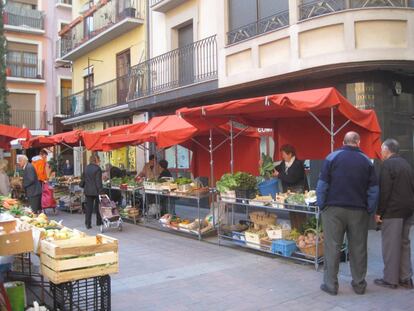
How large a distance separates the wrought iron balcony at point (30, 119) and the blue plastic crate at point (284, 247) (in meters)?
27.0

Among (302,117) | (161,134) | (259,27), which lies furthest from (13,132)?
(302,117)

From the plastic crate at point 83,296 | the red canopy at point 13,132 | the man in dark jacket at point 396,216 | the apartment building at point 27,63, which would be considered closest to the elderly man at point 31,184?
the red canopy at point 13,132

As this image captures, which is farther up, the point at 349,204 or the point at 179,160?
the point at 179,160

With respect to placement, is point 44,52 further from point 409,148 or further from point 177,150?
point 409,148

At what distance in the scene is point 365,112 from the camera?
722 centimetres

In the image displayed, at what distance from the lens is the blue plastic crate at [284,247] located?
290 inches

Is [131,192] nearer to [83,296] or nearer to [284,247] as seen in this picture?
[284,247]

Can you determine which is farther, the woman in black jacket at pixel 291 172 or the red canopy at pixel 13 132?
the red canopy at pixel 13 132

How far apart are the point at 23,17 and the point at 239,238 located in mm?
28874

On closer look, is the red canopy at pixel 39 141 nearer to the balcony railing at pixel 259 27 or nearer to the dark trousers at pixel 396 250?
the balcony railing at pixel 259 27

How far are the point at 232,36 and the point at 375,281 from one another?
891cm

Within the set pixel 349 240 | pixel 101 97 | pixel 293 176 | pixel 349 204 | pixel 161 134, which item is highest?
pixel 101 97

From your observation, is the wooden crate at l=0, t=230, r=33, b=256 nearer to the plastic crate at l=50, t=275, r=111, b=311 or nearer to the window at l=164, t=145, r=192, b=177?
the plastic crate at l=50, t=275, r=111, b=311

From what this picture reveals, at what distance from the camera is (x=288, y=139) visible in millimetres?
9430
